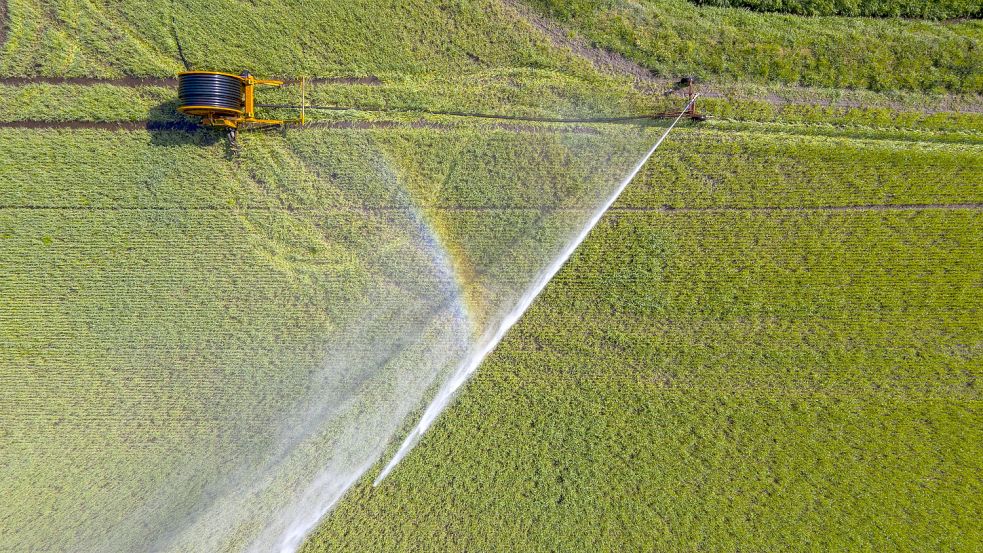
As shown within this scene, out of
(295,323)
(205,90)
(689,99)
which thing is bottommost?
(295,323)

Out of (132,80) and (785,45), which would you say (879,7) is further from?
(132,80)

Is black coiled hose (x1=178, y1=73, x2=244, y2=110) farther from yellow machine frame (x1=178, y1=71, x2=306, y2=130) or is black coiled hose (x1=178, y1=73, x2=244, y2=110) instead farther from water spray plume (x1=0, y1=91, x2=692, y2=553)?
water spray plume (x1=0, y1=91, x2=692, y2=553)

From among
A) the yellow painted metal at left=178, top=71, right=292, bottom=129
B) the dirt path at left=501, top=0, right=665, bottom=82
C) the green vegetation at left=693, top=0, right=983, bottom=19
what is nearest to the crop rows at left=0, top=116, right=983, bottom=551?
the yellow painted metal at left=178, top=71, right=292, bottom=129

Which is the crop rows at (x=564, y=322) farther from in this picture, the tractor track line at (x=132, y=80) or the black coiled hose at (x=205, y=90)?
the tractor track line at (x=132, y=80)

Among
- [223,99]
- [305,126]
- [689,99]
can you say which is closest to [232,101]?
[223,99]

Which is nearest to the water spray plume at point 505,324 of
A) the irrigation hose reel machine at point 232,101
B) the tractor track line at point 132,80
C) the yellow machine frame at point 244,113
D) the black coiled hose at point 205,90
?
the irrigation hose reel machine at point 232,101

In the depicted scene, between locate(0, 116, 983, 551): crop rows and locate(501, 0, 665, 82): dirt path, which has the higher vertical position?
locate(501, 0, 665, 82): dirt path

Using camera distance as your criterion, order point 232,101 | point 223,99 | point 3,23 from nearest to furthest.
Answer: point 223,99 → point 232,101 → point 3,23
